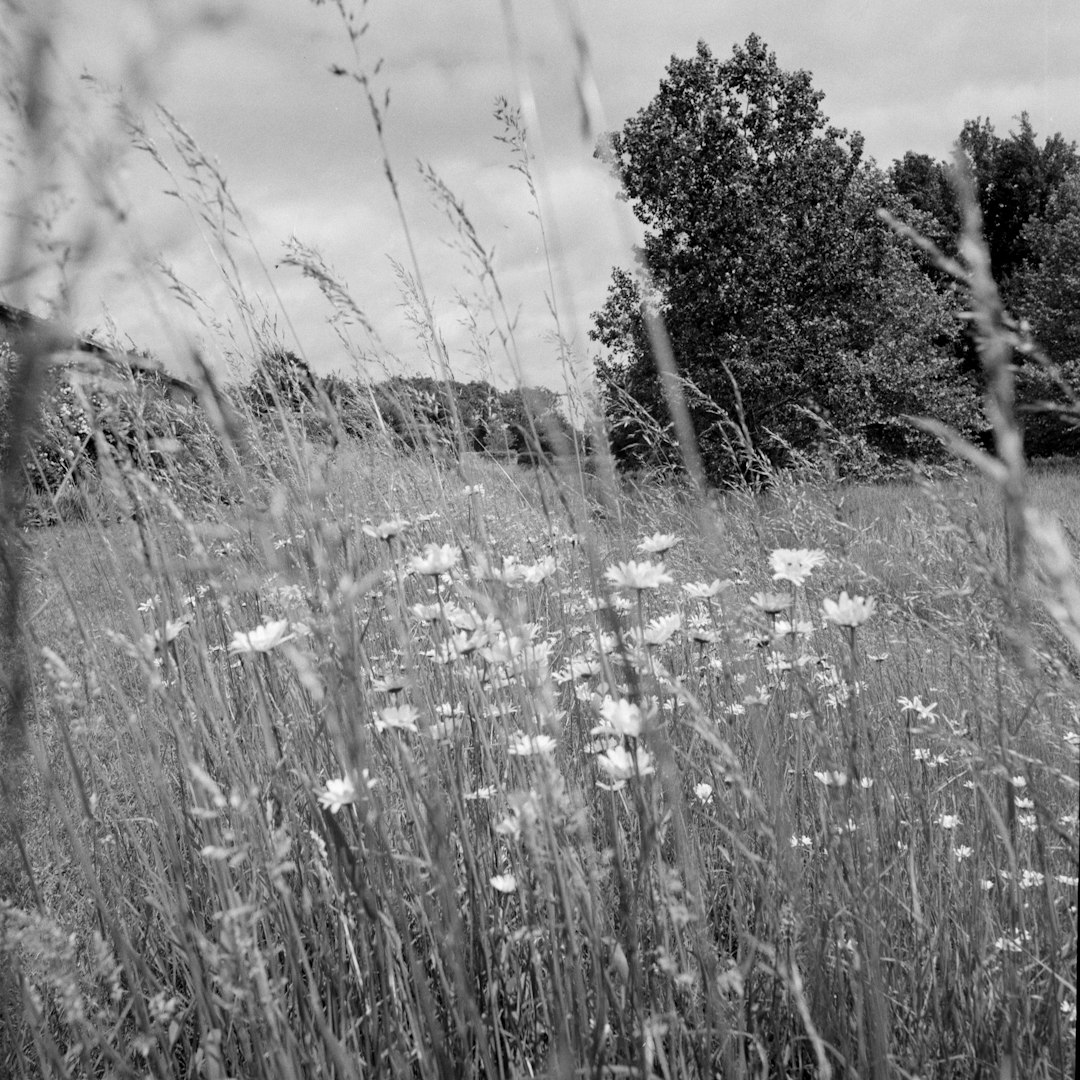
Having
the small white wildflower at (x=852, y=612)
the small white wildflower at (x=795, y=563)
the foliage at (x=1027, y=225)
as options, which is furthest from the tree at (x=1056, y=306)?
the small white wildflower at (x=852, y=612)

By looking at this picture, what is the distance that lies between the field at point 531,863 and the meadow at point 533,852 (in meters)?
0.01

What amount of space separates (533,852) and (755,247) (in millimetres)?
16120

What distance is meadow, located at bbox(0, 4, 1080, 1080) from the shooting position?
2.72 ft

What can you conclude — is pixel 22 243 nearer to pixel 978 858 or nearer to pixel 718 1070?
pixel 718 1070

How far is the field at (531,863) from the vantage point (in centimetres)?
86

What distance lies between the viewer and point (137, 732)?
1316mm

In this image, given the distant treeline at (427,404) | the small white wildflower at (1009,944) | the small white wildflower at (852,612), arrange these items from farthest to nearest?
the distant treeline at (427,404)
the small white wildflower at (852,612)
the small white wildflower at (1009,944)

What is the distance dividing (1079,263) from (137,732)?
23744mm

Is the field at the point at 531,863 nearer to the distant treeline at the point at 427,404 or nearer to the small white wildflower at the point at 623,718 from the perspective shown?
the small white wildflower at the point at 623,718

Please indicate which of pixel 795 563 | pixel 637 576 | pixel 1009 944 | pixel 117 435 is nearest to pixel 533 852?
pixel 637 576

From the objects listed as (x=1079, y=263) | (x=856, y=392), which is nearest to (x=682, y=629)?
(x=856, y=392)

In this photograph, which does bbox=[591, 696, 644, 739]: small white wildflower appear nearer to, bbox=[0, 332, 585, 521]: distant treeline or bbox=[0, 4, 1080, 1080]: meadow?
bbox=[0, 4, 1080, 1080]: meadow

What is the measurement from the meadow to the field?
0.01m

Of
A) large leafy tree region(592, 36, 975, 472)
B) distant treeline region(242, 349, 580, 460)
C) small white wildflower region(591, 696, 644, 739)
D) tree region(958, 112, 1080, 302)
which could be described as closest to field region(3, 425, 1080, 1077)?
small white wildflower region(591, 696, 644, 739)
